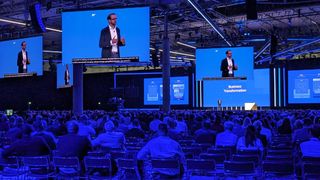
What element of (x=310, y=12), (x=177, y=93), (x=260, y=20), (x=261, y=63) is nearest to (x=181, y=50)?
(x=177, y=93)

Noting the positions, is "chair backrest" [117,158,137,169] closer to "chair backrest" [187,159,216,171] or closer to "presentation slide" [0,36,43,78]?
"chair backrest" [187,159,216,171]

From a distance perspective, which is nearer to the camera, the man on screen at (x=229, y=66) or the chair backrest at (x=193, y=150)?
the chair backrest at (x=193, y=150)

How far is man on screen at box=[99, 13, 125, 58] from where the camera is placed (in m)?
19.2

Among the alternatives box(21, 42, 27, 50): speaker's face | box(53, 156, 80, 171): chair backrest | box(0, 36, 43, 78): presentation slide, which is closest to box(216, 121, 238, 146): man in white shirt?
box(53, 156, 80, 171): chair backrest

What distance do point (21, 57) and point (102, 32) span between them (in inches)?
268

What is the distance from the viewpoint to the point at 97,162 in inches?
321

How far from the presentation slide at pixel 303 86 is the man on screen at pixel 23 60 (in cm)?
2115

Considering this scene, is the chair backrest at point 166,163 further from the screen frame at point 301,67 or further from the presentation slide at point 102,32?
the screen frame at point 301,67

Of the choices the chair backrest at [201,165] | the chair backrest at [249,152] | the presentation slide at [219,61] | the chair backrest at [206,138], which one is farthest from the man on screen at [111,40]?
the chair backrest at [201,165]

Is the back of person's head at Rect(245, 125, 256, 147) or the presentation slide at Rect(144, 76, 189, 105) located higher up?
the presentation slide at Rect(144, 76, 189, 105)

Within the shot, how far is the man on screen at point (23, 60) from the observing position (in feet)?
79.3

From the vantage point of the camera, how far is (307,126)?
12.1 metres

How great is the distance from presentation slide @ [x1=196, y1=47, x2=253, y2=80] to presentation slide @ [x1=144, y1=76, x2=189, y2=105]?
48.0 feet

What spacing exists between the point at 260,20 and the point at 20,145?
22.3 m
